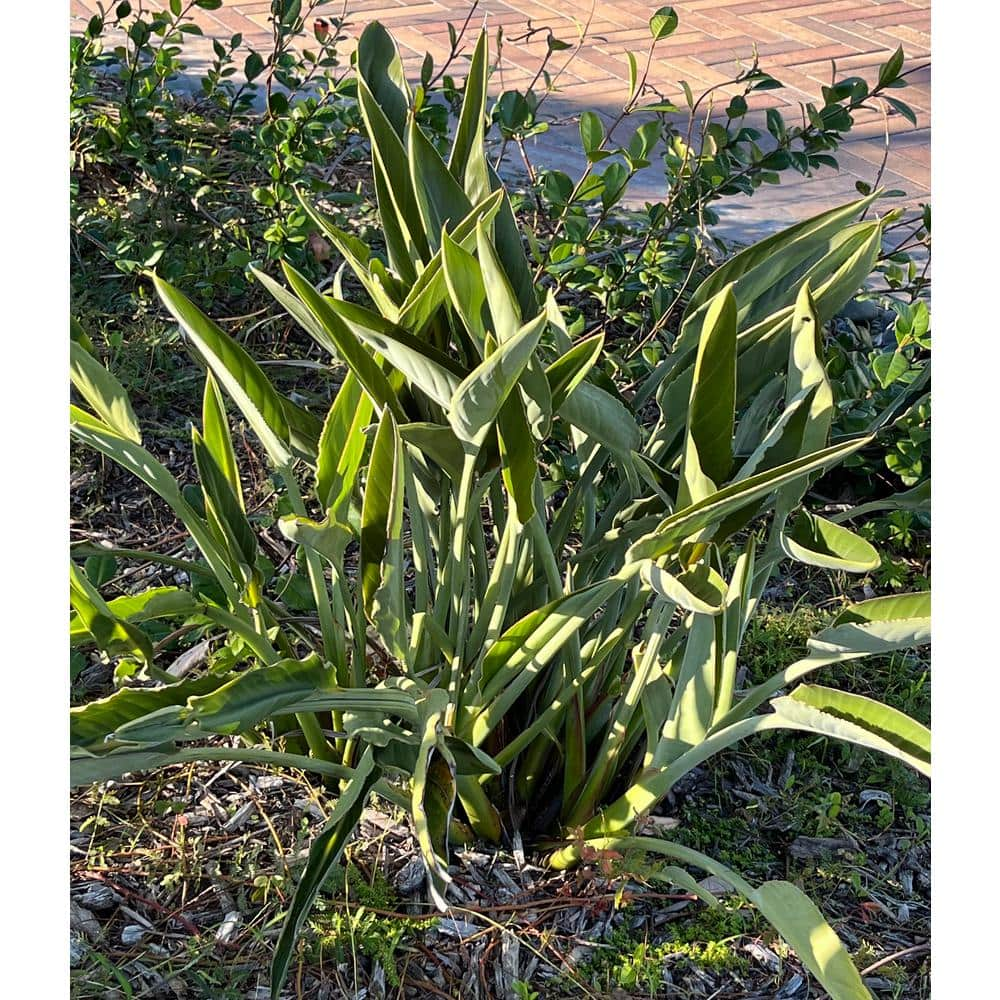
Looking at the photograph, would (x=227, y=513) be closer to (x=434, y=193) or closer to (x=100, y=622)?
(x=100, y=622)

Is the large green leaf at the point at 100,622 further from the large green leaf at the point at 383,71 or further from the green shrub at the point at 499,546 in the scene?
the large green leaf at the point at 383,71

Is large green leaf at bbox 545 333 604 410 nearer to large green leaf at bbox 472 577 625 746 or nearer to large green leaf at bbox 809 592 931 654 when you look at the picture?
large green leaf at bbox 472 577 625 746

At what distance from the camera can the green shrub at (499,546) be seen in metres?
0.99

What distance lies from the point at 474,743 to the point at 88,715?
1.48ft

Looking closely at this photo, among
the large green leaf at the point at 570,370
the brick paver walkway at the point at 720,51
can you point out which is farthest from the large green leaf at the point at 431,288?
the brick paver walkway at the point at 720,51

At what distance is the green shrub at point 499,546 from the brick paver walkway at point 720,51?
77.0 inches

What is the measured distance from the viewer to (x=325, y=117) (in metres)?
2.18

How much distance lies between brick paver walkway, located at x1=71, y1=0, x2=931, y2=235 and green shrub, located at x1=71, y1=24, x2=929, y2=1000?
1.96 m

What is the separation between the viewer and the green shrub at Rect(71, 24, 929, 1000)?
3.26 ft

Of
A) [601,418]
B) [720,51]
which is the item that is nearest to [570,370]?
[601,418]

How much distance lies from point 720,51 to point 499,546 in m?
3.43

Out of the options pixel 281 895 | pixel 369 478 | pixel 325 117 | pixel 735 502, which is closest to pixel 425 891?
pixel 281 895

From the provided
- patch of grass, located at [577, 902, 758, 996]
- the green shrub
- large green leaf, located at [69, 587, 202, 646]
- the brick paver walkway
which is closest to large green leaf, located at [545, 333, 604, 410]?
the green shrub

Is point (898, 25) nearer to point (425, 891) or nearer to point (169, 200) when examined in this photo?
point (169, 200)
